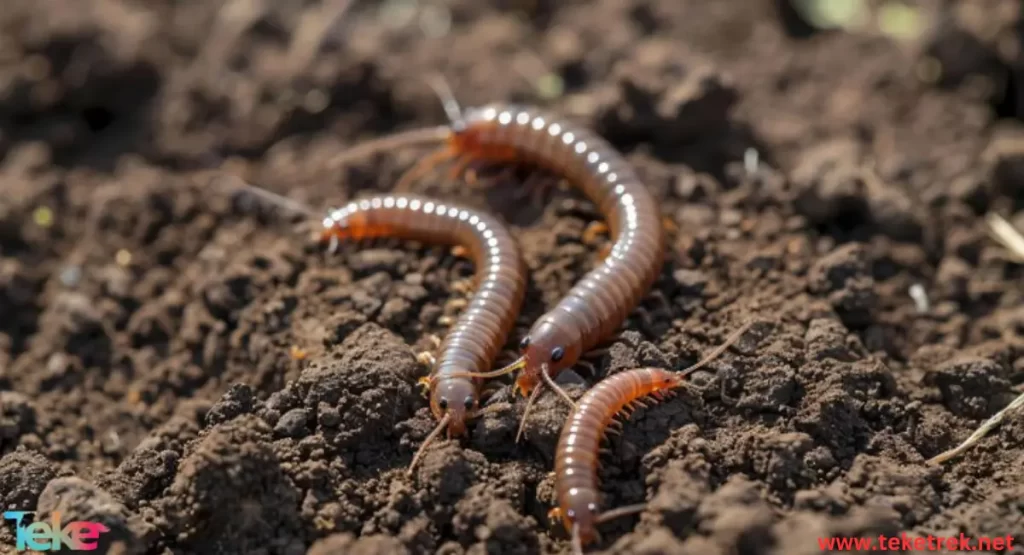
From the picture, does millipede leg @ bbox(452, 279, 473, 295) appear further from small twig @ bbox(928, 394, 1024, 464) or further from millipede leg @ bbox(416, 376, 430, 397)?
small twig @ bbox(928, 394, 1024, 464)

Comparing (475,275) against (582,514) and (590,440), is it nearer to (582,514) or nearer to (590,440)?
(590,440)

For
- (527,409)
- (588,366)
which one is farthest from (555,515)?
(588,366)

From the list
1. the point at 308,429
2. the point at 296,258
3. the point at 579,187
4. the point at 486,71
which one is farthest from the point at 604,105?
the point at 308,429

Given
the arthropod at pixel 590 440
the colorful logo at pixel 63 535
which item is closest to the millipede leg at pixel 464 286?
the arthropod at pixel 590 440

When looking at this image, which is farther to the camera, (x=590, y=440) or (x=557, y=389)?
(x=557, y=389)

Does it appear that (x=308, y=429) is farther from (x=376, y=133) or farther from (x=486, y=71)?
(x=486, y=71)
